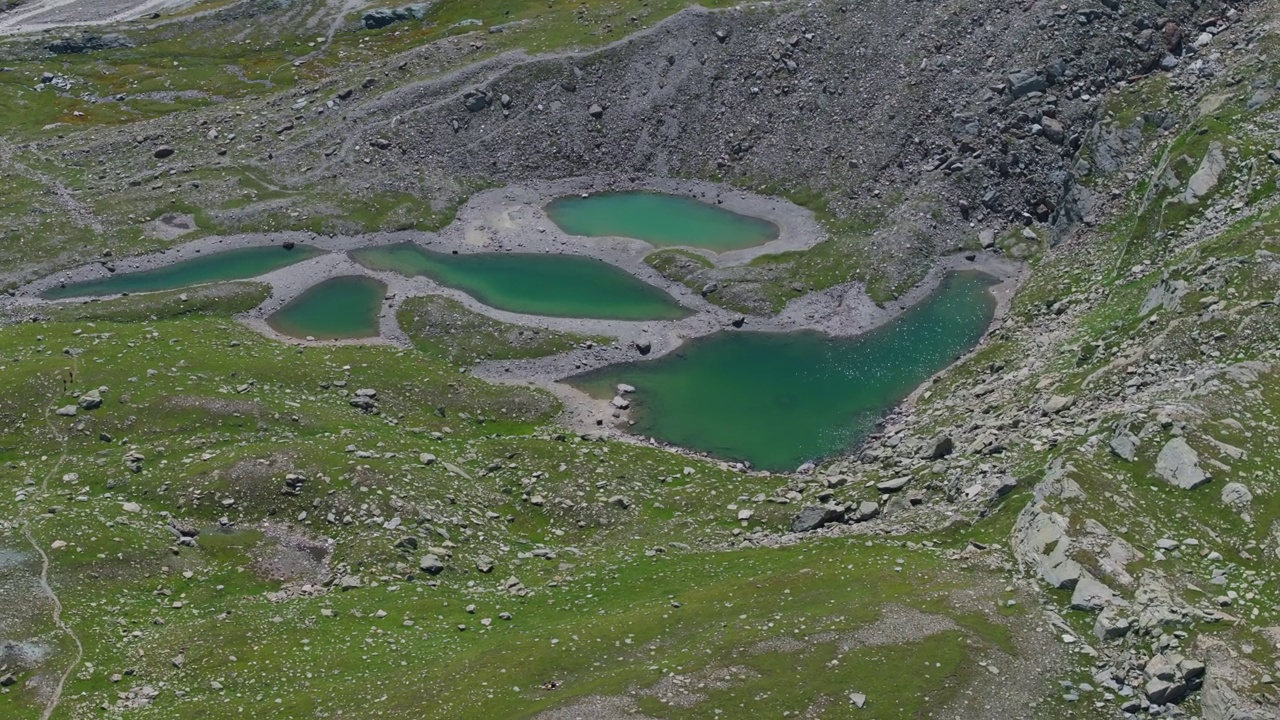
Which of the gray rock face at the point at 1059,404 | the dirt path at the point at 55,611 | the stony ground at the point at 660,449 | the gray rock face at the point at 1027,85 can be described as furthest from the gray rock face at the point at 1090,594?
the gray rock face at the point at 1027,85

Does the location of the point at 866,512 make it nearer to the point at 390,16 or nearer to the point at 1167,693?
the point at 1167,693

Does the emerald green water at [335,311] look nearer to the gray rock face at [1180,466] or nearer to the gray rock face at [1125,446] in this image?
the gray rock face at [1125,446]

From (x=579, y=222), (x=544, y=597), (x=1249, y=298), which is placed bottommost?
(x=544, y=597)

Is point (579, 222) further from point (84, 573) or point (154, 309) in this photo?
point (84, 573)

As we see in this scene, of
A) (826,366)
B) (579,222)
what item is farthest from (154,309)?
(826,366)

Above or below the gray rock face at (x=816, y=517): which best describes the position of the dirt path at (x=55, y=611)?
below
